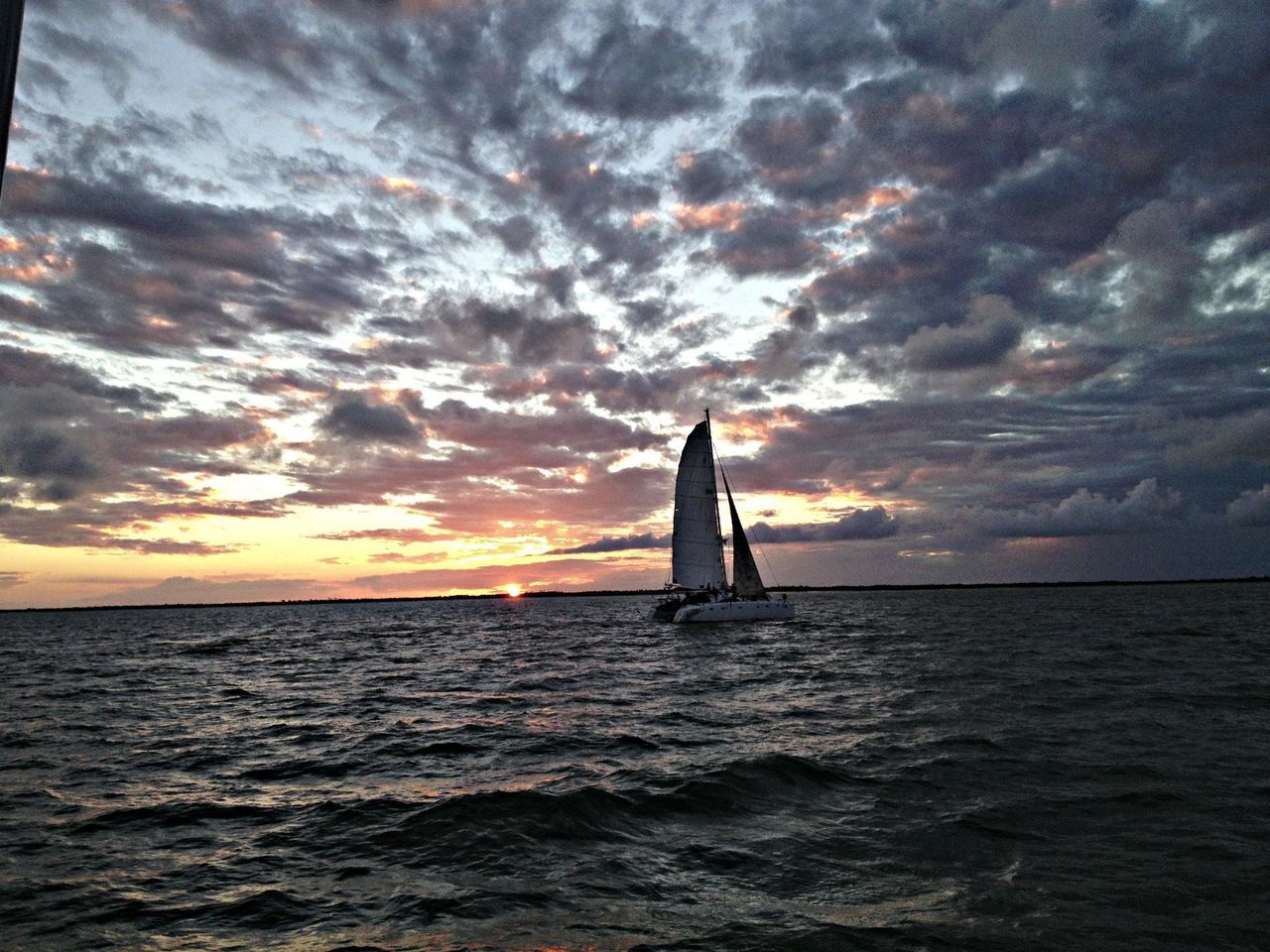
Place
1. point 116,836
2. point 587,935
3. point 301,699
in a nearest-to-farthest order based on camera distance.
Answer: point 587,935 < point 116,836 < point 301,699

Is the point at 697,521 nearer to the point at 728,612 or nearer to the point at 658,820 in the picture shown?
the point at 728,612

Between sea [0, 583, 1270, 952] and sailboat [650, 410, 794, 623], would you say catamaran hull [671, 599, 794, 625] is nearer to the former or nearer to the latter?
sailboat [650, 410, 794, 623]

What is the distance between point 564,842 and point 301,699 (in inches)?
841

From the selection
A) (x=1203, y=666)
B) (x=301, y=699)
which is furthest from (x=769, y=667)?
(x=301, y=699)

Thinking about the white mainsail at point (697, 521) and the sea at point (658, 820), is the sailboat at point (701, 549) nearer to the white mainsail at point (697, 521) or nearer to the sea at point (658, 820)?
the white mainsail at point (697, 521)

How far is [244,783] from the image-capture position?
1579cm

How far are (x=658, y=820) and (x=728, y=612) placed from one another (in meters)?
55.2

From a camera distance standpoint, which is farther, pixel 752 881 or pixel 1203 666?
pixel 1203 666

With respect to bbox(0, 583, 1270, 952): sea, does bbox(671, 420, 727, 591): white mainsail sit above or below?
above

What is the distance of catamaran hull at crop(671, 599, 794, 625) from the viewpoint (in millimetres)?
66438

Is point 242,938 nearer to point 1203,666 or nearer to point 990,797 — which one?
point 990,797

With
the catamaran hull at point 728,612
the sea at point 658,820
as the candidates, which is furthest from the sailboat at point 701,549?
the sea at point 658,820

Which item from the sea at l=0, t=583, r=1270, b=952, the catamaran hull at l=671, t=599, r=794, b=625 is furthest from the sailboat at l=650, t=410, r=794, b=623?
the sea at l=0, t=583, r=1270, b=952

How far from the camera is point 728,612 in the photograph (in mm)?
67000
